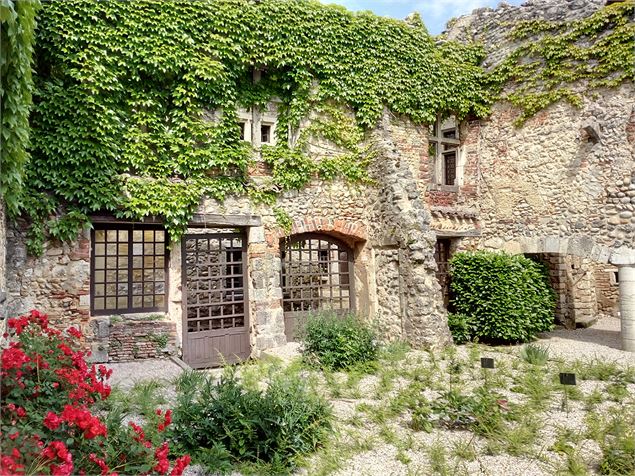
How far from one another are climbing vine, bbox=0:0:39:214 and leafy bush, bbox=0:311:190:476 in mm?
2145

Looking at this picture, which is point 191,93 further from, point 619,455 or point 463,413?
point 619,455

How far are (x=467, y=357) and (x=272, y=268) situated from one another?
3660mm

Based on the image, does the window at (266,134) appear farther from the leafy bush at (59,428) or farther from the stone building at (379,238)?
the leafy bush at (59,428)

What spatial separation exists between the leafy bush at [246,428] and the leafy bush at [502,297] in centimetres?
575

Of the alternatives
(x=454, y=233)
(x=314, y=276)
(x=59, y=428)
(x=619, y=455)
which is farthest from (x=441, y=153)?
(x=59, y=428)

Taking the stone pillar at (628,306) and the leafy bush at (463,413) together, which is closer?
the leafy bush at (463,413)

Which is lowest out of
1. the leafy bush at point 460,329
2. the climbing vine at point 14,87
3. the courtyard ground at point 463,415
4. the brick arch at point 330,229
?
the courtyard ground at point 463,415

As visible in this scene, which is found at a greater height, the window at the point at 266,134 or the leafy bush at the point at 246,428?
the window at the point at 266,134

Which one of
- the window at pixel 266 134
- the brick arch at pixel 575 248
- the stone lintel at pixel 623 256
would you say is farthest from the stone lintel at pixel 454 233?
the window at pixel 266 134

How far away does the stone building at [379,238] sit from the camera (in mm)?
7211

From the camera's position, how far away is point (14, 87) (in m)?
4.59

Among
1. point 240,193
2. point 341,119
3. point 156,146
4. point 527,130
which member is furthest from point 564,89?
point 156,146

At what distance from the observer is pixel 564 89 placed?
30.6ft

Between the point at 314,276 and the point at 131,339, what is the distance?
12.2 ft
